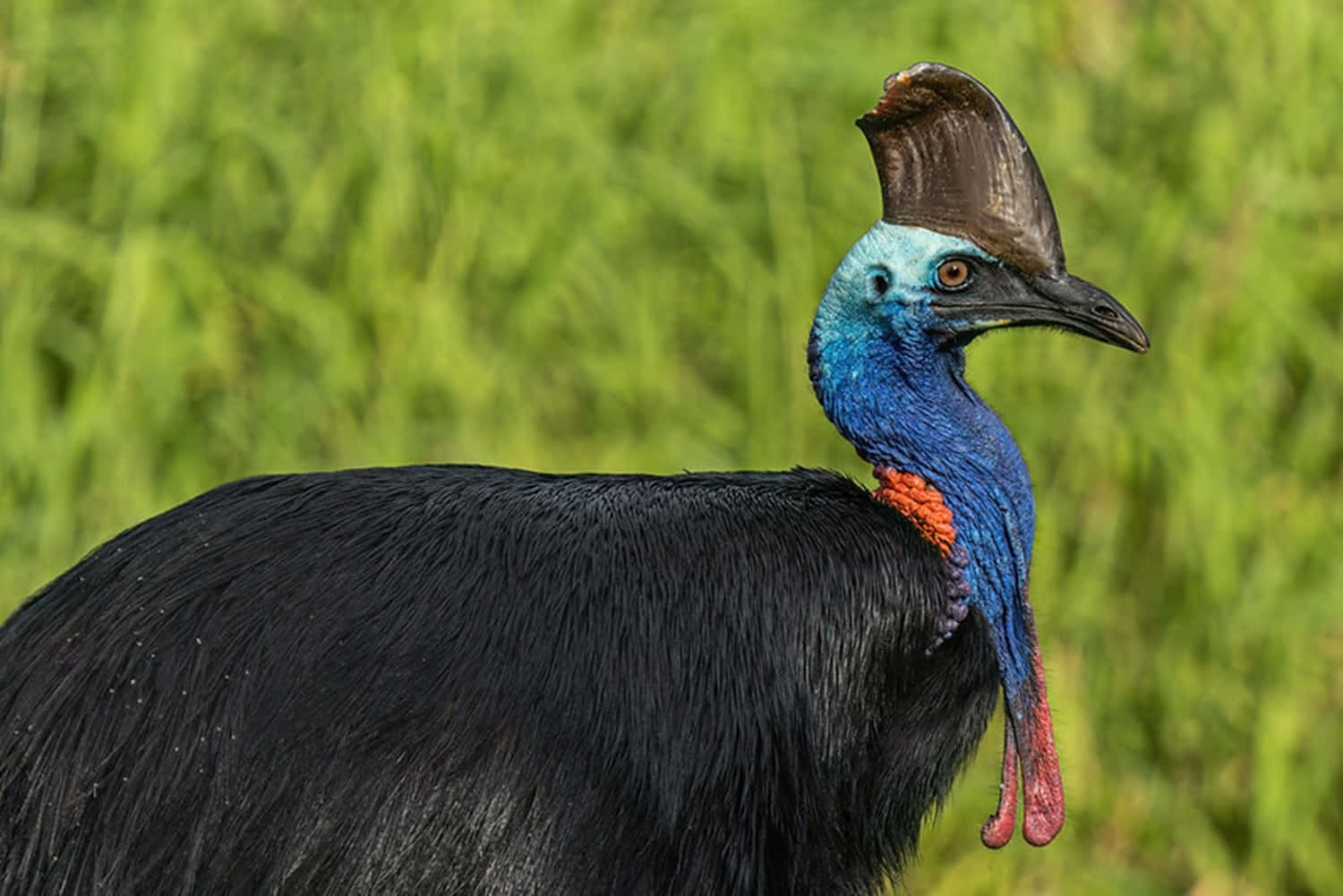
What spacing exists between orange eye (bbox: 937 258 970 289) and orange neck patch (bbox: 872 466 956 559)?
22cm

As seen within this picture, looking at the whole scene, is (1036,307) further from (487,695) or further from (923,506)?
(487,695)

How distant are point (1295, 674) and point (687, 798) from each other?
1.95 metres

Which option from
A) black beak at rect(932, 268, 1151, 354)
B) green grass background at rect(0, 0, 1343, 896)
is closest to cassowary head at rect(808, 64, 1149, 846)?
black beak at rect(932, 268, 1151, 354)

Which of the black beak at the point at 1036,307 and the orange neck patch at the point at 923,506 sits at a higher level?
the black beak at the point at 1036,307

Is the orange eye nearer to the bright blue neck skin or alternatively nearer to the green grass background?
the bright blue neck skin

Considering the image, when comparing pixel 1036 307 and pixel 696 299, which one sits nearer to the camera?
pixel 1036 307

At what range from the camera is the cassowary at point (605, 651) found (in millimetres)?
2234

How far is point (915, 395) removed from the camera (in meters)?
2.44

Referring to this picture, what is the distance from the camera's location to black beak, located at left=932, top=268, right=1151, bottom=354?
7.93ft

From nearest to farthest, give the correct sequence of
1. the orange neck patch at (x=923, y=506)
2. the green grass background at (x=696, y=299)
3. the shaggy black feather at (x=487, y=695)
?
the shaggy black feather at (x=487, y=695) → the orange neck patch at (x=923, y=506) → the green grass background at (x=696, y=299)

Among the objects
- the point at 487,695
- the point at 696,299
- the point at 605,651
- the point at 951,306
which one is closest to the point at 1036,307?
the point at 951,306

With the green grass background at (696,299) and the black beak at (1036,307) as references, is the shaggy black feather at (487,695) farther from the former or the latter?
the green grass background at (696,299)

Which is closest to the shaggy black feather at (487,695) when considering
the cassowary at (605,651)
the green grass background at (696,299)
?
the cassowary at (605,651)

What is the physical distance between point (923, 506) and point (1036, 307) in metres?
0.25
